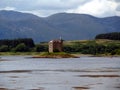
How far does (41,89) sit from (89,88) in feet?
21.7

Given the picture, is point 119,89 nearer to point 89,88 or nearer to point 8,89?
point 89,88

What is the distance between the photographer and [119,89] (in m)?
56.9

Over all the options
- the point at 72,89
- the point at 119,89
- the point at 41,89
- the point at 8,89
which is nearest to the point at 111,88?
the point at 119,89

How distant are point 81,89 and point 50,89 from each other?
4147mm

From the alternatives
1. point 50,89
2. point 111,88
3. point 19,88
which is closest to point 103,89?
point 111,88

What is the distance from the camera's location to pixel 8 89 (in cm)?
5828

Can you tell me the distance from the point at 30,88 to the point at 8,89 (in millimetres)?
2978

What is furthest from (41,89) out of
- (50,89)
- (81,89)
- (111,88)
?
(111,88)

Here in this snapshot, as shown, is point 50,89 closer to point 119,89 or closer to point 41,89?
point 41,89

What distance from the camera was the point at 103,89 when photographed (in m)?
56.7

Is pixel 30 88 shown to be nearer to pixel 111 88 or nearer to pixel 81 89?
pixel 81 89

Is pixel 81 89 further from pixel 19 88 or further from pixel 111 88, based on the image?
pixel 19 88

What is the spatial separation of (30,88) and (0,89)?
408cm

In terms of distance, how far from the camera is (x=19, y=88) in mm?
59062
